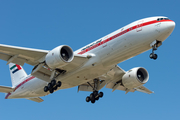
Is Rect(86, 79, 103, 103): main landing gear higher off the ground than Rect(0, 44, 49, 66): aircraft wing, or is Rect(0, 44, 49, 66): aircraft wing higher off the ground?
Rect(0, 44, 49, 66): aircraft wing

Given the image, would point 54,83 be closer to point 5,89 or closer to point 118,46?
point 118,46

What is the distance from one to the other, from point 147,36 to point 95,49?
511 centimetres

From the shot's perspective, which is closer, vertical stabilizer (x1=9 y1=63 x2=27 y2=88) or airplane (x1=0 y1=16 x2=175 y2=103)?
airplane (x1=0 y1=16 x2=175 y2=103)

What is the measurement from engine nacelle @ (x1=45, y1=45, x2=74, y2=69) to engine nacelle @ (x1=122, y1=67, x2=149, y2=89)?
8.56 metres

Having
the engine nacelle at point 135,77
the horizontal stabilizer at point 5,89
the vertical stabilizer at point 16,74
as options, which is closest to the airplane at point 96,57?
the engine nacelle at point 135,77

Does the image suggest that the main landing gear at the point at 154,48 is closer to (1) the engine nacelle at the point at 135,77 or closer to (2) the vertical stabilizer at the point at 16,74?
(1) the engine nacelle at the point at 135,77

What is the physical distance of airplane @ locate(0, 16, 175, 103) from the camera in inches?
924

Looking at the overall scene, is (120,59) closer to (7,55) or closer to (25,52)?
(25,52)

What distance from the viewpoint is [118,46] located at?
24.3m

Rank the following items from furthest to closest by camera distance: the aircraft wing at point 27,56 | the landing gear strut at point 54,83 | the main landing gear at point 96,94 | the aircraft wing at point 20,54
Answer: the main landing gear at point 96,94 → the landing gear strut at point 54,83 → the aircraft wing at point 27,56 → the aircraft wing at point 20,54

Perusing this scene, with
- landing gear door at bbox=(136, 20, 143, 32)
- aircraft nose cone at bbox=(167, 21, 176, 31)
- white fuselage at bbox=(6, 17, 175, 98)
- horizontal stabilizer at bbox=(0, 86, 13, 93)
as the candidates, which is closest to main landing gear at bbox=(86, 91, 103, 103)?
white fuselage at bbox=(6, 17, 175, 98)

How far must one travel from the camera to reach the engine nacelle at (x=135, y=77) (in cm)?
3006

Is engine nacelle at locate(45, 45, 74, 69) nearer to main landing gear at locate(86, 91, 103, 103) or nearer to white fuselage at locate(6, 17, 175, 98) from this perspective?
white fuselage at locate(6, 17, 175, 98)

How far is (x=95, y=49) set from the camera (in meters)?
25.7
